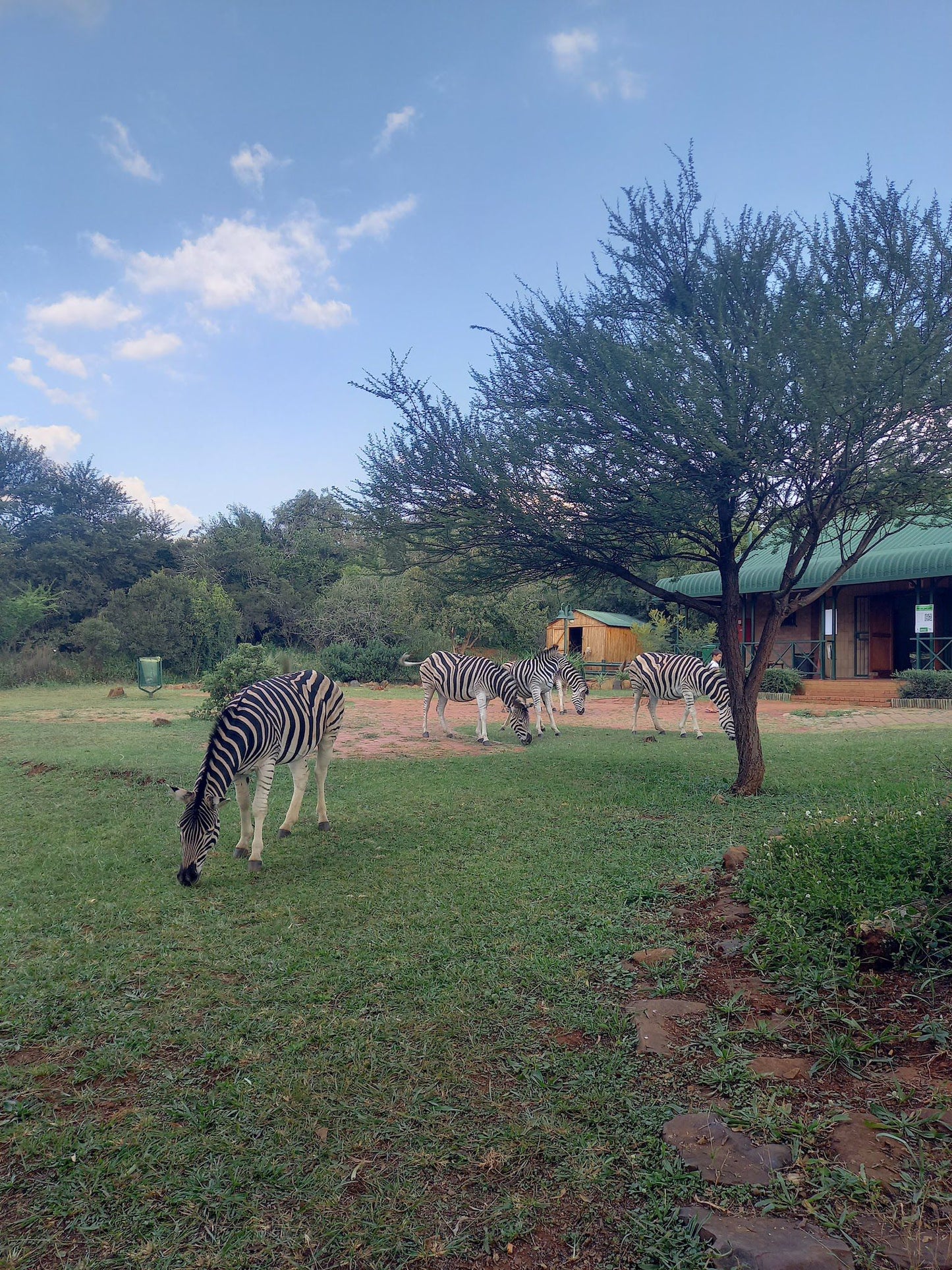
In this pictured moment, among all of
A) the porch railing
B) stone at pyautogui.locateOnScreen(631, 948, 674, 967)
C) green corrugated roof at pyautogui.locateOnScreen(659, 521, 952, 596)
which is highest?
green corrugated roof at pyautogui.locateOnScreen(659, 521, 952, 596)

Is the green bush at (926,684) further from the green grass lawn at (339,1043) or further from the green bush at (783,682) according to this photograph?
the green grass lawn at (339,1043)

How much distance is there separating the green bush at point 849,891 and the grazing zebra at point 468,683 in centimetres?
927

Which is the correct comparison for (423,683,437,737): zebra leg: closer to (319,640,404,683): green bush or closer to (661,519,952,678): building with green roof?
(661,519,952,678): building with green roof

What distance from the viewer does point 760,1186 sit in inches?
93.8

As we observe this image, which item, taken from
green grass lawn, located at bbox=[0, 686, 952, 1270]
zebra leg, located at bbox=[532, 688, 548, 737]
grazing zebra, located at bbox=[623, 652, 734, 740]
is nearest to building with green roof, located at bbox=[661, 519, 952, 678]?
grazing zebra, located at bbox=[623, 652, 734, 740]

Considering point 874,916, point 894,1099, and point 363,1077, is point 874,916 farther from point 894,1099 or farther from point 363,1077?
point 363,1077

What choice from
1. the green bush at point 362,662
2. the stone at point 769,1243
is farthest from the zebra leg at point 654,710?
the green bush at point 362,662

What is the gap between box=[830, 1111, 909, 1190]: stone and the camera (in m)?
2.39

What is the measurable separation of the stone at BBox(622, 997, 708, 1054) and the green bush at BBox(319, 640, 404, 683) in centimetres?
2611

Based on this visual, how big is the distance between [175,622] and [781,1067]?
3199 centimetres

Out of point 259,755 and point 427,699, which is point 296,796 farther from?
point 427,699

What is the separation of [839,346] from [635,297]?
9.86 ft

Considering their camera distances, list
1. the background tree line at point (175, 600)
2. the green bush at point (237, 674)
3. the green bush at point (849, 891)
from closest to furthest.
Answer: the green bush at point (849, 891) → the green bush at point (237, 674) → the background tree line at point (175, 600)

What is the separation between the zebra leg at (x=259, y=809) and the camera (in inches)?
243
